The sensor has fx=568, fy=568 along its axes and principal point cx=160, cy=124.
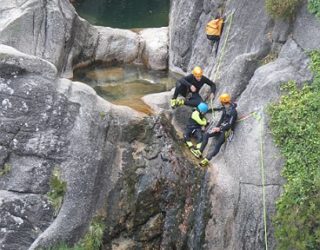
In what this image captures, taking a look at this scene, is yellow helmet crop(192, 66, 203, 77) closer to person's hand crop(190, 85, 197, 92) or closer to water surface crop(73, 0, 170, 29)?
person's hand crop(190, 85, 197, 92)

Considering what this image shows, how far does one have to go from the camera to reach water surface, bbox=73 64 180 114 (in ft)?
58.5

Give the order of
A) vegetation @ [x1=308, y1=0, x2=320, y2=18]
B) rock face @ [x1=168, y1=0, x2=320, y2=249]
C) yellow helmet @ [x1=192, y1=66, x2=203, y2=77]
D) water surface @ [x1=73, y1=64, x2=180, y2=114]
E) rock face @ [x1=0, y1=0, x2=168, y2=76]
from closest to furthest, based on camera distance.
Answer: rock face @ [x1=168, y1=0, x2=320, y2=249]
vegetation @ [x1=308, y1=0, x2=320, y2=18]
yellow helmet @ [x1=192, y1=66, x2=203, y2=77]
water surface @ [x1=73, y1=64, x2=180, y2=114]
rock face @ [x1=0, y1=0, x2=168, y2=76]

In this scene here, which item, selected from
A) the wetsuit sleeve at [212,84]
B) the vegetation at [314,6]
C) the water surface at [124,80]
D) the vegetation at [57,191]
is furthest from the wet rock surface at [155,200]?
the vegetation at [314,6]

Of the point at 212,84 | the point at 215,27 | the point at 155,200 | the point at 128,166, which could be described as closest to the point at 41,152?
the point at 128,166

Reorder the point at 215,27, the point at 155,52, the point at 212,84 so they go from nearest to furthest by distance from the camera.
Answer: the point at 212,84 < the point at 215,27 < the point at 155,52

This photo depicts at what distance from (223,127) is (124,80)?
7219 millimetres

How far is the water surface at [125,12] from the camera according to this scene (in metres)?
28.5

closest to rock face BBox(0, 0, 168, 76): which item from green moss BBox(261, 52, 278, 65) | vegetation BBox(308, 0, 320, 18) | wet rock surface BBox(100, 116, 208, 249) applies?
green moss BBox(261, 52, 278, 65)

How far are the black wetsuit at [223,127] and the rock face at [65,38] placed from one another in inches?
303

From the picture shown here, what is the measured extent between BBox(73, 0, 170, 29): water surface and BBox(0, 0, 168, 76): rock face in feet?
21.8

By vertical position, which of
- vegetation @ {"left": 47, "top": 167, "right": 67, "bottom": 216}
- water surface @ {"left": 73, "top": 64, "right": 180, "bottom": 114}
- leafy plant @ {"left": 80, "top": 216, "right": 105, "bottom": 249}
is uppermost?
vegetation @ {"left": 47, "top": 167, "right": 67, "bottom": 216}

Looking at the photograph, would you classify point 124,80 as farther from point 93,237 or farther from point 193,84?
point 93,237

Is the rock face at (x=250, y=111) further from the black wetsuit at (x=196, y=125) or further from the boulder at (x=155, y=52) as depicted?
the boulder at (x=155, y=52)

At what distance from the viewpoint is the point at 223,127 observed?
13.1 metres
